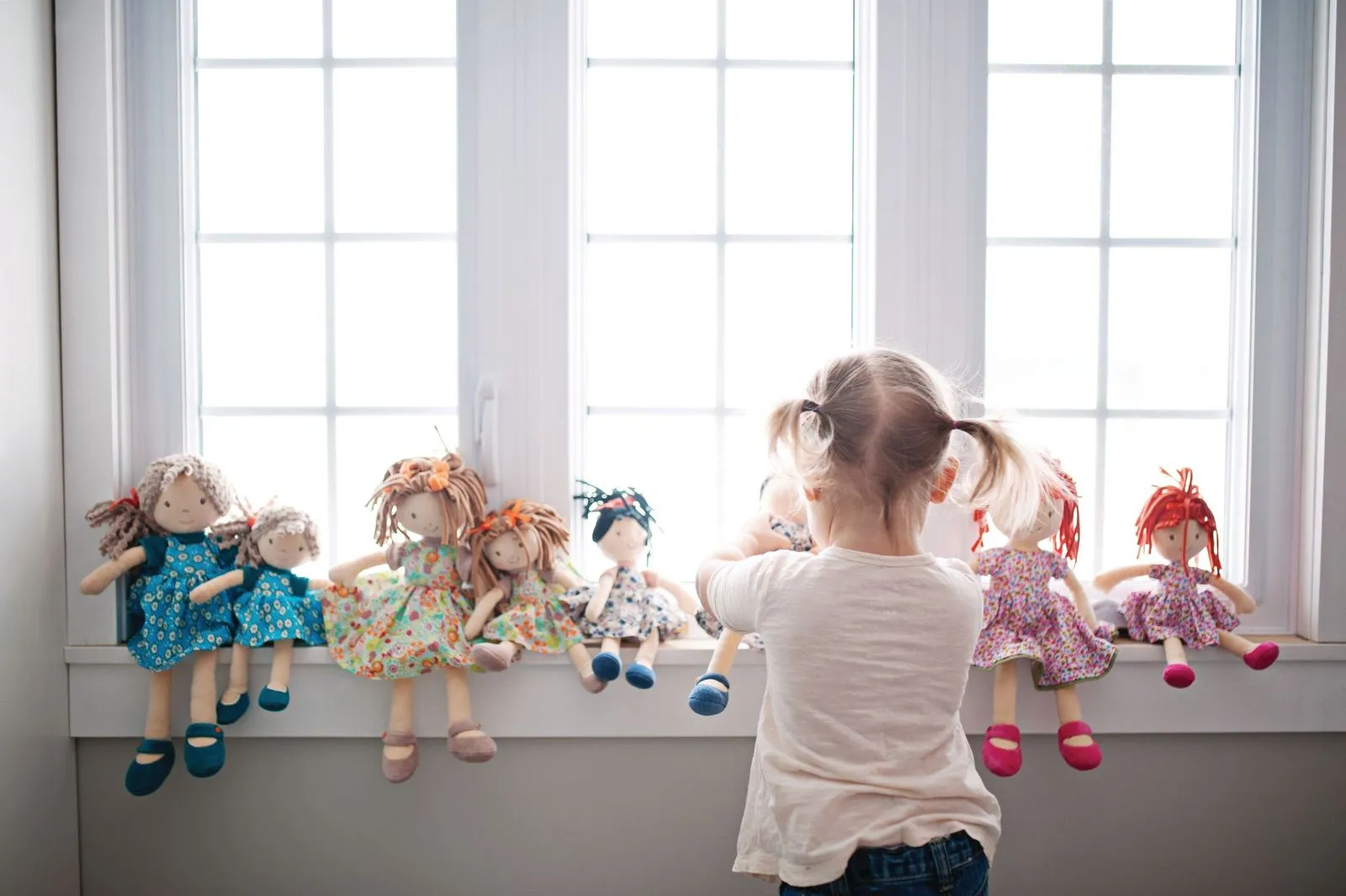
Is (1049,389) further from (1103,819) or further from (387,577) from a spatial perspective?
(387,577)

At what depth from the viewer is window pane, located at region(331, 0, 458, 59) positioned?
1782 millimetres

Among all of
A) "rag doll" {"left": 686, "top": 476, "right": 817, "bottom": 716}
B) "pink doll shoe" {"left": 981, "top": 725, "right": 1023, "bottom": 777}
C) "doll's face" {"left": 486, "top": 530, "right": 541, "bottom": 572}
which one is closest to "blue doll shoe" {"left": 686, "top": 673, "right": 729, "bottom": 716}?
"rag doll" {"left": 686, "top": 476, "right": 817, "bottom": 716}

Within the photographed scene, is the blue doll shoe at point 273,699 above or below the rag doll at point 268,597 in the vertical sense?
below

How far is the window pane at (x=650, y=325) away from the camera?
6.02 feet

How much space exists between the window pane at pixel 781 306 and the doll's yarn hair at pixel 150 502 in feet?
3.21

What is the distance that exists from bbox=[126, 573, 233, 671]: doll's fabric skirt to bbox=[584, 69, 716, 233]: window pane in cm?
102

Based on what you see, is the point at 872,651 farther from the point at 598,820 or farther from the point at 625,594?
the point at 598,820

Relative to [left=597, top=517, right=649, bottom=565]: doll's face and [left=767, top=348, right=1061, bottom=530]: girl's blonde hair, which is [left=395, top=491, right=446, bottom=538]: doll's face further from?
[left=767, top=348, right=1061, bottom=530]: girl's blonde hair

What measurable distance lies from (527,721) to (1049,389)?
1227 millimetres

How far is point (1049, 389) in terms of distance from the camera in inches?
71.8

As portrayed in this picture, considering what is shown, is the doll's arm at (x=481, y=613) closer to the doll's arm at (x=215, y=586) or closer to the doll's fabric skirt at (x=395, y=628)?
the doll's fabric skirt at (x=395, y=628)

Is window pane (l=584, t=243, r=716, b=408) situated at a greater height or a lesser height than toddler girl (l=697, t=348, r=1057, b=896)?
greater

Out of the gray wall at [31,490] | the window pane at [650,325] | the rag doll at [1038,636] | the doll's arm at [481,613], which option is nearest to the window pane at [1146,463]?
the rag doll at [1038,636]

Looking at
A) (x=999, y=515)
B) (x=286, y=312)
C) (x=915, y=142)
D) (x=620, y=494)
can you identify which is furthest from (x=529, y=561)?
(x=915, y=142)
